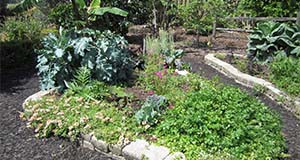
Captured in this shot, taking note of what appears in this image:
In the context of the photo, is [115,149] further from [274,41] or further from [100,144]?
[274,41]

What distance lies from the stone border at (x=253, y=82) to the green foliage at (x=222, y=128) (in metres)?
1.37

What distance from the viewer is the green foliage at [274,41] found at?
7.14 metres

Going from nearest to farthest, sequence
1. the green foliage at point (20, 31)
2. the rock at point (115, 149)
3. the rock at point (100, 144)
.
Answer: the rock at point (115, 149) → the rock at point (100, 144) → the green foliage at point (20, 31)

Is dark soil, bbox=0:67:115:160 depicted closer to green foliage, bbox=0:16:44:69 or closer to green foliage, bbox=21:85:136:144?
green foliage, bbox=21:85:136:144

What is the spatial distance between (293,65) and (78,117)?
4.07m

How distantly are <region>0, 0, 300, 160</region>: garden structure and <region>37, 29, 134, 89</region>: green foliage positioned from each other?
0.06 feet

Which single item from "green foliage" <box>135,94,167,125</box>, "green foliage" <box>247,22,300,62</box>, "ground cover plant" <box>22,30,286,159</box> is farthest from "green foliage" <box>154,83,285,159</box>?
"green foliage" <box>247,22,300,62</box>

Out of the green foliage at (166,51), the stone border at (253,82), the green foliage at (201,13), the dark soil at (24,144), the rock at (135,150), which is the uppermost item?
the green foliage at (201,13)

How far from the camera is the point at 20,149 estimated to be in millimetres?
4414

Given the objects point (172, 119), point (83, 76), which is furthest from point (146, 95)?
point (172, 119)

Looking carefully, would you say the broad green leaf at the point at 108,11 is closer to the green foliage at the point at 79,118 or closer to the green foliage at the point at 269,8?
the green foliage at the point at 79,118

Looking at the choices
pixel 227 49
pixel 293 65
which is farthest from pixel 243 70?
pixel 227 49

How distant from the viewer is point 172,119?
13.8 feet

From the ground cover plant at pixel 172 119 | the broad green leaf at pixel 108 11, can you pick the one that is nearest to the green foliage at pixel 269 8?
the broad green leaf at pixel 108 11
